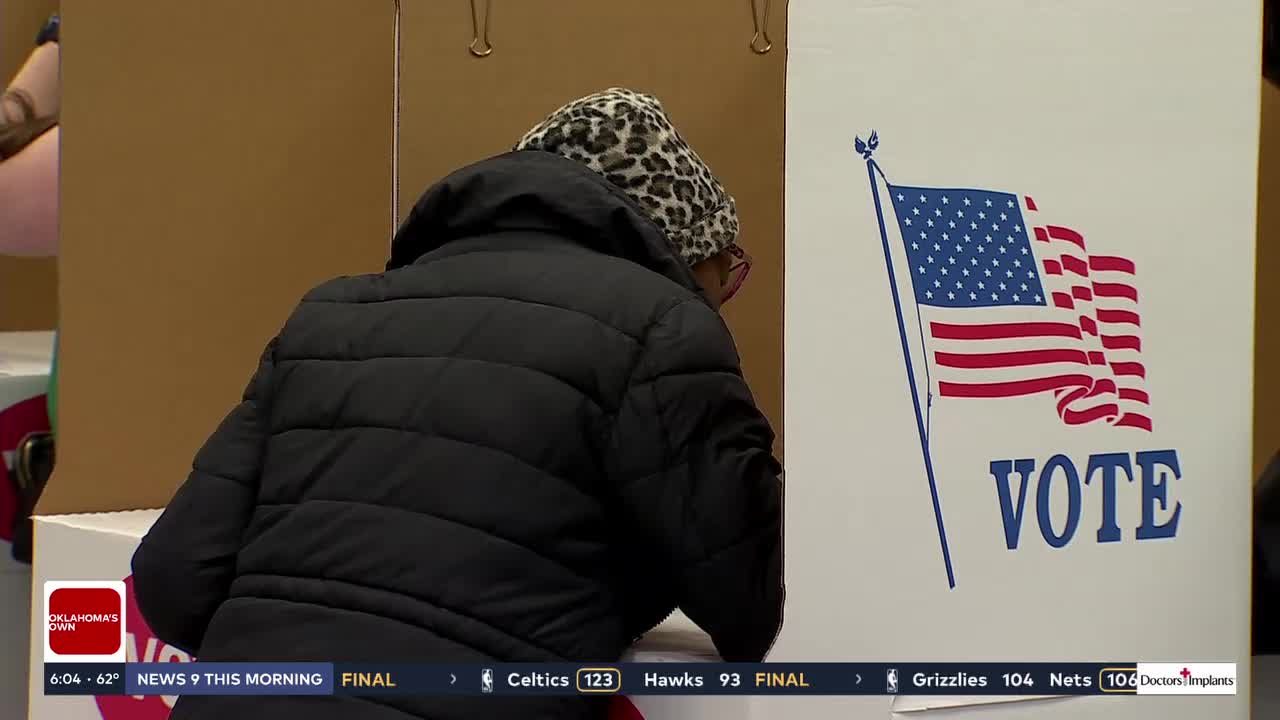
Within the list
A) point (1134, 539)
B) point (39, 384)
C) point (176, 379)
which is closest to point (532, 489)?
point (1134, 539)

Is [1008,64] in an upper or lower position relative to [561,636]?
upper

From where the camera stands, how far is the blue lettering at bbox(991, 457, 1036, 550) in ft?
3.77

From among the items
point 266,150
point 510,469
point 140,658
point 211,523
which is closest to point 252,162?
point 266,150

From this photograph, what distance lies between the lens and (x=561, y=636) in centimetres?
104

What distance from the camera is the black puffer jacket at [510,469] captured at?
1.02m

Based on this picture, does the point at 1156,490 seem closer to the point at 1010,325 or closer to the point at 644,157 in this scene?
the point at 1010,325

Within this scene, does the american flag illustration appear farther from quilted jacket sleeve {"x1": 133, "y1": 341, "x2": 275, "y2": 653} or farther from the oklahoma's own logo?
the oklahoma's own logo

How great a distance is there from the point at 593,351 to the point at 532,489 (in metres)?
0.11

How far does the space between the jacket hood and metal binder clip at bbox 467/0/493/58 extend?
1.90 feet

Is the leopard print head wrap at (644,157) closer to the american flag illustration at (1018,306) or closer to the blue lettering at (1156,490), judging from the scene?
the american flag illustration at (1018,306)

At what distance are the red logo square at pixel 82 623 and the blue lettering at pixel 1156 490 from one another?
2.92 feet

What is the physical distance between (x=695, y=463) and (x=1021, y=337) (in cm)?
32

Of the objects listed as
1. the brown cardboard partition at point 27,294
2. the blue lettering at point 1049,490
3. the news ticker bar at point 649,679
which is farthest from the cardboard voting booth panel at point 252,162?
the brown cardboard partition at point 27,294

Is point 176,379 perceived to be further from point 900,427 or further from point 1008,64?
point 1008,64
